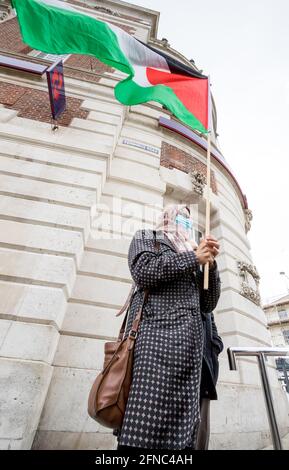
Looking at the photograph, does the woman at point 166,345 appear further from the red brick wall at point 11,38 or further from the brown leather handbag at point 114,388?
the red brick wall at point 11,38

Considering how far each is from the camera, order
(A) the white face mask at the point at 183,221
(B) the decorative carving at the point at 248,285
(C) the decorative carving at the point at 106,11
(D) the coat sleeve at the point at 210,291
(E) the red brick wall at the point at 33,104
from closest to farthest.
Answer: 1. (D) the coat sleeve at the point at 210,291
2. (A) the white face mask at the point at 183,221
3. (E) the red brick wall at the point at 33,104
4. (B) the decorative carving at the point at 248,285
5. (C) the decorative carving at the point at 106,11

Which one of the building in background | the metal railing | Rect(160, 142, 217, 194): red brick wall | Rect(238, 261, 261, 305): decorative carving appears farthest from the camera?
Rect(160, 142, 217, 194): red brick wall

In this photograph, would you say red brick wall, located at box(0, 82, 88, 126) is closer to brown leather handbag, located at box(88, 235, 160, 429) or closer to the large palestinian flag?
the large palestinian flag

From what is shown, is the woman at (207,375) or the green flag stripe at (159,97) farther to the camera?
the green flag stripe at (159,97)

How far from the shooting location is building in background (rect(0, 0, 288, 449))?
254 cm

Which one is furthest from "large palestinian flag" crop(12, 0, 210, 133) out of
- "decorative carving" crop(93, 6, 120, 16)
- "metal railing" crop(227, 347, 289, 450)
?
"decorative carving" crop(93, 6, 120, 16)

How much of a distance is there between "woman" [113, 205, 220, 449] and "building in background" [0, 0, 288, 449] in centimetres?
164


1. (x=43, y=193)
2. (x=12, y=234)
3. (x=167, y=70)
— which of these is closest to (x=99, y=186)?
(x=43, y=193)

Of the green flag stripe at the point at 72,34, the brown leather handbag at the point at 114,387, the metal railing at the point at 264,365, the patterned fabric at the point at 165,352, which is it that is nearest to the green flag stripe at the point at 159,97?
the green flag stripe at the point at 72,34

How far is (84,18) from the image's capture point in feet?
11.7

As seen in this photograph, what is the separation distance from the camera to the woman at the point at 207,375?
5.76 ft

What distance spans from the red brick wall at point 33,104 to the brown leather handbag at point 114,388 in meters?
4.78
